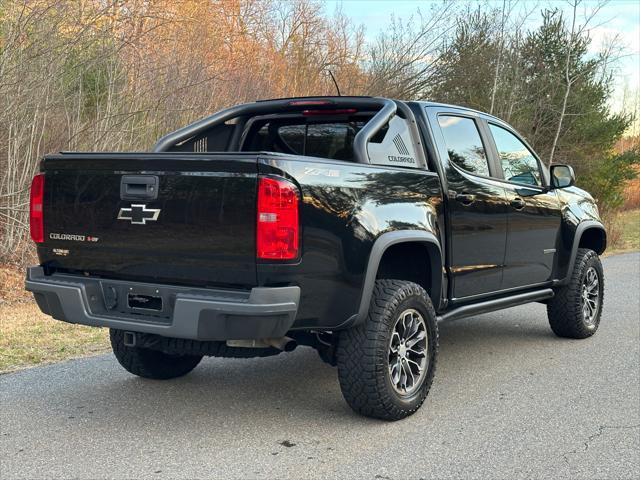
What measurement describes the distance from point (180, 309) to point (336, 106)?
2.08 metres

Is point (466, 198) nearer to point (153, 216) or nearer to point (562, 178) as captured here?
point (562, 178)

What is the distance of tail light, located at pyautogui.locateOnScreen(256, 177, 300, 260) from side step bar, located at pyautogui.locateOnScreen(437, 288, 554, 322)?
1.63 metres

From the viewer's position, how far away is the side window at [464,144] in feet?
17.7

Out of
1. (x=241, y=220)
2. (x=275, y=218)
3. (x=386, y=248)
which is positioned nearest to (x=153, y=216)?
(x=241, y=220)

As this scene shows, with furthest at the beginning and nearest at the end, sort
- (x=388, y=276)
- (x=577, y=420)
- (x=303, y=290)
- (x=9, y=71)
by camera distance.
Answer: (x=9, y=71) → (x=388, y=276) → (x=577, y=420) → (x=303, y=290)

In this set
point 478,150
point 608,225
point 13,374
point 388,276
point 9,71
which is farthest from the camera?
point 608,225

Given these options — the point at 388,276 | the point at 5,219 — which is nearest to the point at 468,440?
the point at 388,276

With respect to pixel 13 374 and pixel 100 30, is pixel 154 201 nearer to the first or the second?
pixel 13 374

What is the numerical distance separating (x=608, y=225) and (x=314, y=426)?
1600 centimetres

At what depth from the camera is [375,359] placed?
423 cm

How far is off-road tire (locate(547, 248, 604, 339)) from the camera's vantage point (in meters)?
6.65

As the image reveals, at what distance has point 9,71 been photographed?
810 cm

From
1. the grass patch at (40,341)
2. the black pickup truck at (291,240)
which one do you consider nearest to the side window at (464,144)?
the black pickup truck at (291,240)

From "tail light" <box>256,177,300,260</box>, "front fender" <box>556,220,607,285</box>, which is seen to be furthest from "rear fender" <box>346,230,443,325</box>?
"front fender" <box>556,220,607,285</box>
